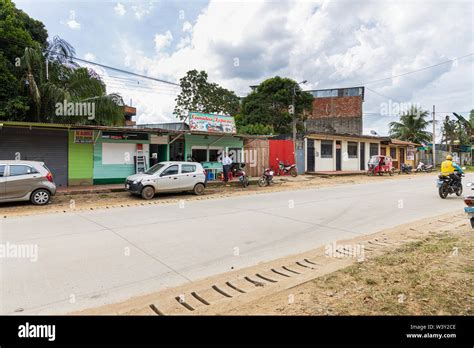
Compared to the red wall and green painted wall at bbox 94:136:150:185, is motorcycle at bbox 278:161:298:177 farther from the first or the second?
green painted wall at bbox 94:136:150:185

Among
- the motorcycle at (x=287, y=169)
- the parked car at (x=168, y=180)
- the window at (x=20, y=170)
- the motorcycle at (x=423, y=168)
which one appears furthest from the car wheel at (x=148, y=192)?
the motorcycle at (x=423, y=168)

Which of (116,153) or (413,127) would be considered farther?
(413,127)

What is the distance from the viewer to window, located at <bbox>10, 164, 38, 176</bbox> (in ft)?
34.0

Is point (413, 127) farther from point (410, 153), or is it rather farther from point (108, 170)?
point (108, 170)

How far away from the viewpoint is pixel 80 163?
50.6ft

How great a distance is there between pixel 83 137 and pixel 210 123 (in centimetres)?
718

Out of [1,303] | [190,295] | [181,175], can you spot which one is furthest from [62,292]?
[181,175]

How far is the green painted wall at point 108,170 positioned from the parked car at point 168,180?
3.36 meters

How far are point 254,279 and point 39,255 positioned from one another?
3.83 meters

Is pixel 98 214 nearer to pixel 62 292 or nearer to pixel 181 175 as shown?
pixel 181 175

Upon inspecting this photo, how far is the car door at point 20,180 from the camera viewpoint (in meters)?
10.3

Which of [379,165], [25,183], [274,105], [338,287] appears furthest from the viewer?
[274,105]

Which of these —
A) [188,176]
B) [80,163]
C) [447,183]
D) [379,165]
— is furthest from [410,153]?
[80,163]

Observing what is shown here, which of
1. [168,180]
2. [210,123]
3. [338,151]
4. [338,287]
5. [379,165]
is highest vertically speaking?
[210,123]
